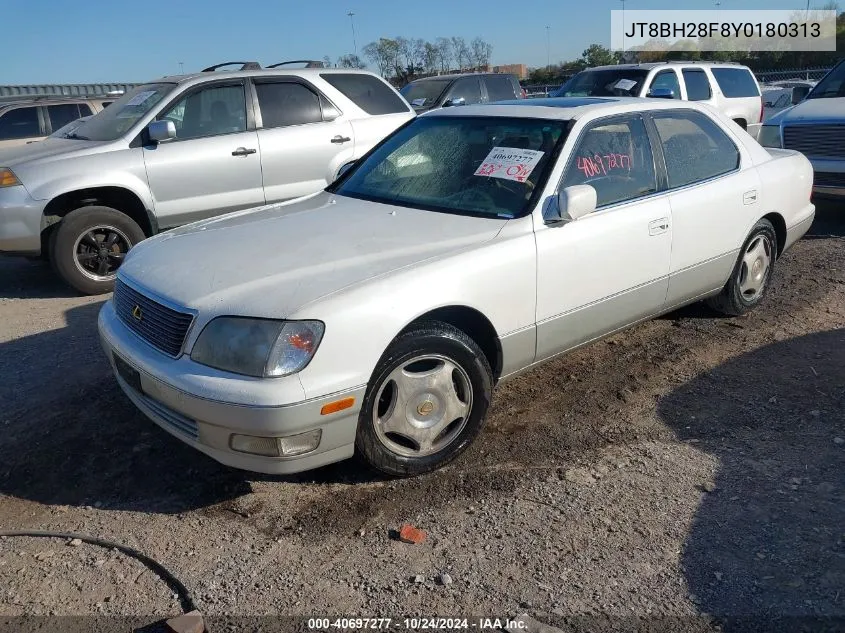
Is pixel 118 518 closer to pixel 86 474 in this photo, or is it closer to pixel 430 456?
pixel 86 474

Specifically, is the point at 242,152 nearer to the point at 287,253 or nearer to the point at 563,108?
the point at 563,108

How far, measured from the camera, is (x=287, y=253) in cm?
340

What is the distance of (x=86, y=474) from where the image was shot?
3477 millimetres

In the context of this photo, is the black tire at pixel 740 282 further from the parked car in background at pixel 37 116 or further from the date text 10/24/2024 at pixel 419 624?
the parked car in background at pixel 37 116

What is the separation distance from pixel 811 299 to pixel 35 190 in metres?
6.27

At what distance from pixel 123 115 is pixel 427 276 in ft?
16.0

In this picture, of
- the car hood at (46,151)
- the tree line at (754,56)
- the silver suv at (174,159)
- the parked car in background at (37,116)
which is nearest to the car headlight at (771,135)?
the silver suv at (174,159)

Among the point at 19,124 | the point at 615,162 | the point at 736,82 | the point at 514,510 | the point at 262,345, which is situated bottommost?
the point at 514,510

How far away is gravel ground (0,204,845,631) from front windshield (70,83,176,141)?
283cm

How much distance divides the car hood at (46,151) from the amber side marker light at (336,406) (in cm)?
451

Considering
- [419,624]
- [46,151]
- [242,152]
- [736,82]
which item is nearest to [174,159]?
[242,152]

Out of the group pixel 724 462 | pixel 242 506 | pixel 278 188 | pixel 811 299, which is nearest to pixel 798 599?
pixel 724 462

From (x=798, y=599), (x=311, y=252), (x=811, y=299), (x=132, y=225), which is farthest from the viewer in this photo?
(x=132, y=225)

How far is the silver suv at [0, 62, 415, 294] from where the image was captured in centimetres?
614
